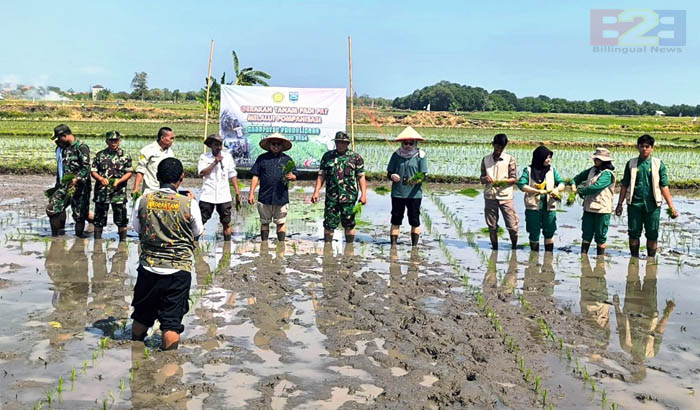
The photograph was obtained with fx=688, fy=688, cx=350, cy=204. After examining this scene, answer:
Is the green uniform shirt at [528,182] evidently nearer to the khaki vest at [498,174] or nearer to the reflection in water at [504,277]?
the khaki vest at [498,174]

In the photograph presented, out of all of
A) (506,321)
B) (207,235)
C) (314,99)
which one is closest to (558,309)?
(506,321)

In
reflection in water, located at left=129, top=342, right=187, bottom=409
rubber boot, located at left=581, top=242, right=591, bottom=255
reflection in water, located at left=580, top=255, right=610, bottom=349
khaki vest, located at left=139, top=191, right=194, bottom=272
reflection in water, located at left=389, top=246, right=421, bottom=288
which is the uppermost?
khaki vest, located at left=139, top=191, right=194, bottom=272

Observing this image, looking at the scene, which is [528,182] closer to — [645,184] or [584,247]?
[584,247]

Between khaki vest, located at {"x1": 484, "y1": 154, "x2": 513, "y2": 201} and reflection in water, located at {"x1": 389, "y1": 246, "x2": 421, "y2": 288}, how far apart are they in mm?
1295

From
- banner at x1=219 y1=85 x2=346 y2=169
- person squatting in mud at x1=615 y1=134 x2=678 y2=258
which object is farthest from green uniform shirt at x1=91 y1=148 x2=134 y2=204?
banner at x1=219 y1=85 x2=346 y2=169

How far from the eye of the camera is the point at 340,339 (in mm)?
5520

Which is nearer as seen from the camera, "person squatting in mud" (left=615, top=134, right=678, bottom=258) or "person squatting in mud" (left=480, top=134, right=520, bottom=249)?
"person squatting in mud" (left=615, top=134, right=678, bottom=258)

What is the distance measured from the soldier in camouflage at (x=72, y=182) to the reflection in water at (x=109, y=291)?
807 millimetres

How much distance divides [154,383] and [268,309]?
1.86 m

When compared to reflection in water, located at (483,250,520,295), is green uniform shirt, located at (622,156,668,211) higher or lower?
higher

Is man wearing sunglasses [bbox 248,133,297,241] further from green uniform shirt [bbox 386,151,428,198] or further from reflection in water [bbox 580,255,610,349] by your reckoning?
reflection in water [bbox 580,255,610,349]

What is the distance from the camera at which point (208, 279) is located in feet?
24.1

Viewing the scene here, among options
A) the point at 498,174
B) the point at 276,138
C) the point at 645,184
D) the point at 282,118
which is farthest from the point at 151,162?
the point at 282,118

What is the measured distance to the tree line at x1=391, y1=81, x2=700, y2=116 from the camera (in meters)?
88.8
